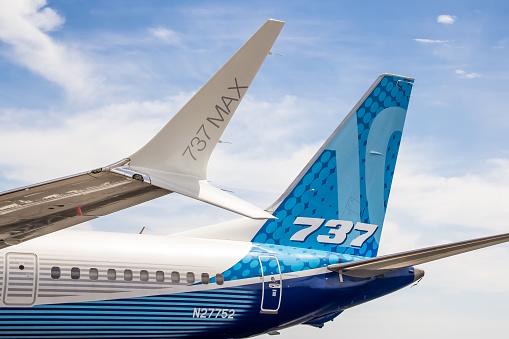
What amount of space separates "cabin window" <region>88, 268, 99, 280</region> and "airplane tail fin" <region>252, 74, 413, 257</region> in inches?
171

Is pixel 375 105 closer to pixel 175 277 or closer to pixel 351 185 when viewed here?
pixel 351 185

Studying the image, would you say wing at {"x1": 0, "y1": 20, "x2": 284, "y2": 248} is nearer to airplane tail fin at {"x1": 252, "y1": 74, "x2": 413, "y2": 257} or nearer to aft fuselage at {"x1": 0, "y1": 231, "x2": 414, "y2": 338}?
aft fuselage at {"x1": 0, "y1": 231, "x2": 414, "y2": 338}

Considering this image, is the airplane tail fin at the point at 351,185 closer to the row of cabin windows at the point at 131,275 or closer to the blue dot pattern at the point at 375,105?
the blue dot pattern at the point at 375,105

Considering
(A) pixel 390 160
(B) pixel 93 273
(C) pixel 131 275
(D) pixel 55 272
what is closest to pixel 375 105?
(A) pixel 390 160

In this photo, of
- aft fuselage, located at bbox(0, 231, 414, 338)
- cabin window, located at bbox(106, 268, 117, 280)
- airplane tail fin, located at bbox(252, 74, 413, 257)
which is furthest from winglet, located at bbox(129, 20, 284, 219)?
airplane tail fin, located at bbox(252, 74, 413, 257)

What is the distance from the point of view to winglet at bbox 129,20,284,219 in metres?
10.2

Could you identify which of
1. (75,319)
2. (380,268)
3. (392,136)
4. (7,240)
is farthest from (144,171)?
(392,136)

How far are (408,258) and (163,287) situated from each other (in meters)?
5.44

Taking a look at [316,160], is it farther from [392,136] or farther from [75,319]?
[75,319]

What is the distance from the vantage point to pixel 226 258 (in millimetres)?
18656

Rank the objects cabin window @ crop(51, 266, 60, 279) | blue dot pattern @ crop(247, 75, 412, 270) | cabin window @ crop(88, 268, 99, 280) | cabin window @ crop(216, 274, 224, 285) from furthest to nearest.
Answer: blue dot pattern @ crop(247, 75, 412, 270), cabin window @ crop(216, 274, 224, 285), cabin window @ crop(88, 268, 99, 280), cabin window @ crop(51, 266, 60, 279)

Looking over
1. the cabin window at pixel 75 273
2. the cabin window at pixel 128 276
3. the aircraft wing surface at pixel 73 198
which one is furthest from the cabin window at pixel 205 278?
the aircraft wing surface at pixel 73 198

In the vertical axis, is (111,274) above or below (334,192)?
below

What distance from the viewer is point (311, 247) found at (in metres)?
20.6
